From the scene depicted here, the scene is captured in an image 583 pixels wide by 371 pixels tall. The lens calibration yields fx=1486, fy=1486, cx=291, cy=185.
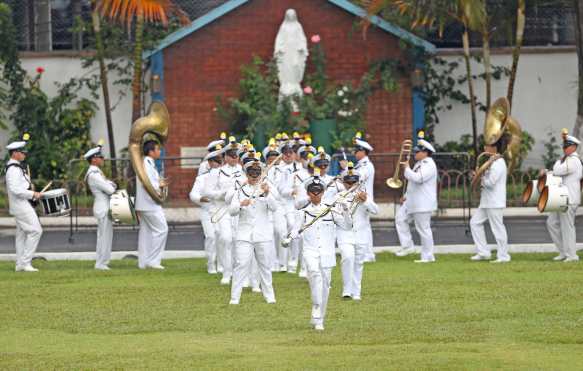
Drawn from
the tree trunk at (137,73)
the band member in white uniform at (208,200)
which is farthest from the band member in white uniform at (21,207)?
the tree trunk at (137,73)

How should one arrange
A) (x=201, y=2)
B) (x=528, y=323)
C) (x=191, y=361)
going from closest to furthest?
(x=191, y=361) → (x=528, y=323) → (x=201, y=2)


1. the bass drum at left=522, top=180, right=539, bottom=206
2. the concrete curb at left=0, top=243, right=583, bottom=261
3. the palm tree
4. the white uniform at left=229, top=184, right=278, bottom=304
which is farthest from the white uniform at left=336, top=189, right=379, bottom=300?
the palm tree

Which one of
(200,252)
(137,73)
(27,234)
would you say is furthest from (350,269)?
(137,73)

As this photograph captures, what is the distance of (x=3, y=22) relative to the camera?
32.8m

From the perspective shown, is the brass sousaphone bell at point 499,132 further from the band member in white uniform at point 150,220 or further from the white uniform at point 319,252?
the white uniform at point 319,252

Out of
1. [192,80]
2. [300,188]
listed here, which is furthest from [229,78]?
[300,188]

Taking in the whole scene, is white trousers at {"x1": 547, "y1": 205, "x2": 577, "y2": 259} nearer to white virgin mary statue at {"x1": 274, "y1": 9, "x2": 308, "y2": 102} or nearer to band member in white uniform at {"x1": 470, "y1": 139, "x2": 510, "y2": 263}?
band member in white uniform at {"x1": 470, "y1": 139, "x2": 510, "y2": 263}

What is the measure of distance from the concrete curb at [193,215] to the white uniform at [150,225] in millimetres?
6963

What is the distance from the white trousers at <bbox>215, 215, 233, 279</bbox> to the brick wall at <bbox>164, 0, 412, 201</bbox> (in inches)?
490

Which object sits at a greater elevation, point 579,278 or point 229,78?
point 229,78

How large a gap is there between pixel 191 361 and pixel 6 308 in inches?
183

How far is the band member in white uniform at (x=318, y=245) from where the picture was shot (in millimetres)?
15516

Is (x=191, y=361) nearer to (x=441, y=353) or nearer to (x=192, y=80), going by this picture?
(x=441, y=353)

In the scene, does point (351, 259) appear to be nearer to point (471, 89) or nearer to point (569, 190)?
point (569, 190)
